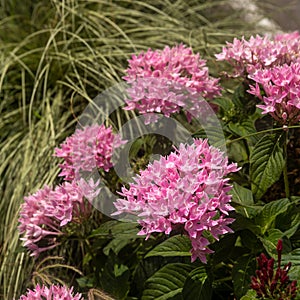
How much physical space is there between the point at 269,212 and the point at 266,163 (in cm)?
9

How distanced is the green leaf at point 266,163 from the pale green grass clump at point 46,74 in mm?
523

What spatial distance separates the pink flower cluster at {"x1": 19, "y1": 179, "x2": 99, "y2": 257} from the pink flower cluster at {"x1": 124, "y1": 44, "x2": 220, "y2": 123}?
210 mm

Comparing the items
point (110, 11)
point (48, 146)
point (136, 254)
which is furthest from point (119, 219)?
point (110, 11)

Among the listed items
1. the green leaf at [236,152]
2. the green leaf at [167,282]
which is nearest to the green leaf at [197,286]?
the green leaf at [167,282]

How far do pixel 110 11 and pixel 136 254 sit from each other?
121cm

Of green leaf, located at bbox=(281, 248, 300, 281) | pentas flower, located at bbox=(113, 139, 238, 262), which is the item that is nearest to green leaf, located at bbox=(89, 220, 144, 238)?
pentas flower, located at bbox=(113, 139, 238, 262)

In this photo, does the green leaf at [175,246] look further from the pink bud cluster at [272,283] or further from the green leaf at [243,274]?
the pink bud cluster at [272,283]

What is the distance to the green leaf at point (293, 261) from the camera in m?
0.91

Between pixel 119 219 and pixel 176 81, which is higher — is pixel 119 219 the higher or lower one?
the lower one

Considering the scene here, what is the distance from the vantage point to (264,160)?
105cm

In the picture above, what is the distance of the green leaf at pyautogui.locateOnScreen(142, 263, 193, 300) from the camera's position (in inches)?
40.2

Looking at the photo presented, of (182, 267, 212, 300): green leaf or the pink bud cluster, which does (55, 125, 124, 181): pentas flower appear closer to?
(182, 267, 212, 300): green leaf

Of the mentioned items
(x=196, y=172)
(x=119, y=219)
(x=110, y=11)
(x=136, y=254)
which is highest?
(x=110, y=11)

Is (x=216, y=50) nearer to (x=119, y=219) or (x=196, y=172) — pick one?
(x=119, y=219)
